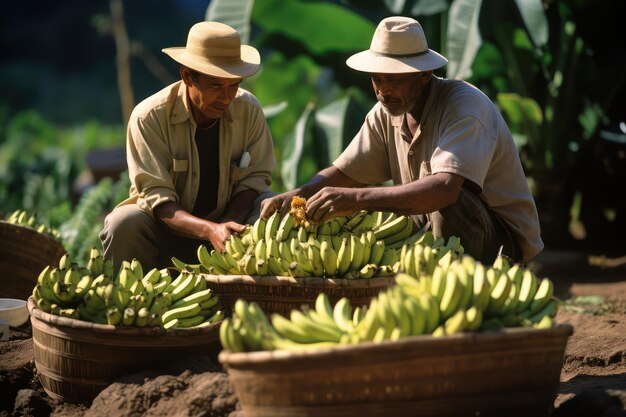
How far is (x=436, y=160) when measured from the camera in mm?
5180

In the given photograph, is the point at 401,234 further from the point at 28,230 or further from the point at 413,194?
the point at 28,230

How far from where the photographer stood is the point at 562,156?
9102 mm

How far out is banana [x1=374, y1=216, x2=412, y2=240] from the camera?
17.8 feet

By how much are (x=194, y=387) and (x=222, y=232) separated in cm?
121

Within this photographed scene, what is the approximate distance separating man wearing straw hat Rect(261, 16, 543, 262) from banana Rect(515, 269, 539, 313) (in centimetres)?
78

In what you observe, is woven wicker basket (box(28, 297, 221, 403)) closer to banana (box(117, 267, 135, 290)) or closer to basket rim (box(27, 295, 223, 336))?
basket rim (box(27, 295, 223, 336))

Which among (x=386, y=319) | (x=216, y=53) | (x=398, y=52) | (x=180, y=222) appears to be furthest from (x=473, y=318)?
(x=216, y=53)

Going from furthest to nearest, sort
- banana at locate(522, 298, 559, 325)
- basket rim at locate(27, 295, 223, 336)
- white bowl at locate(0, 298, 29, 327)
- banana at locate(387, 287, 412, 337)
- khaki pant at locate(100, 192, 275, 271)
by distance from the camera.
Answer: white bowl at locate(0, 298, 29, 327) < khaki pant at locate(100, 192, 275, 271) < basket rim at locate(27, 295, 223, 336) < banana at locate(522, 298, 559, 325) < banana at locate(387, 287, 412, 337)

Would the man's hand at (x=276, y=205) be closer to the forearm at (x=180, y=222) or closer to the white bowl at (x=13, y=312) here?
the forearm at (x=180, y=222)

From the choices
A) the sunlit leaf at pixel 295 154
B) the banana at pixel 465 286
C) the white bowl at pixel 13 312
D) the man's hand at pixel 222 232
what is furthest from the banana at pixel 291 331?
the sunlit leaf at pixel 295 154

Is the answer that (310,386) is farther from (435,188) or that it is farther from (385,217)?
(385,217)

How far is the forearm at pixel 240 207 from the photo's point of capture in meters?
6.02

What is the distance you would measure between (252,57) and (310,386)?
2.77 m

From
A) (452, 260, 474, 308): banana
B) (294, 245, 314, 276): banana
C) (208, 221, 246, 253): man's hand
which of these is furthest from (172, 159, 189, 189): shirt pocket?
(452, 260, 474, 308): banana
